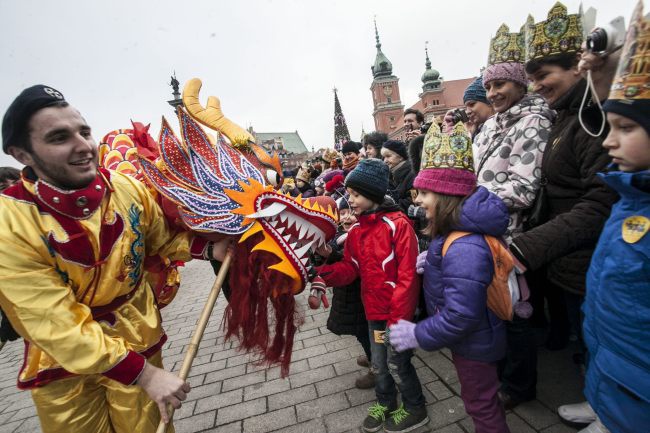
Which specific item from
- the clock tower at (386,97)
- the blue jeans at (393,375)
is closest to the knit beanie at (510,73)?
the blue jeans at (393,375)

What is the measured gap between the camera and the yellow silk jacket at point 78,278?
1.29 metres

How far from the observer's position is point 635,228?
1195mm

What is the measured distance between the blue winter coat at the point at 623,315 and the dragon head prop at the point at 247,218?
1.25 m

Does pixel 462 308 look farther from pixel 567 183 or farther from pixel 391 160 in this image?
pixel 391 160

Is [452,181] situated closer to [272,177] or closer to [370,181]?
[370,181]

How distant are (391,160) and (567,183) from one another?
7.65 ft

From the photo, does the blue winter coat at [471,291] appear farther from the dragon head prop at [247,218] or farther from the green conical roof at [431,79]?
the green conical roof at [431,79]

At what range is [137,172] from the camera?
2316 millimetres

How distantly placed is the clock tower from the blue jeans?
66.3 m

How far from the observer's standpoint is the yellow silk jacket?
129cm

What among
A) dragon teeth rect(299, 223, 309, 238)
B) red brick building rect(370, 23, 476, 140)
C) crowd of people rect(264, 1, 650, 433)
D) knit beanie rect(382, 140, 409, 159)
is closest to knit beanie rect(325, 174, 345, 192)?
knit beanie rect(382, 140, 409, 159)

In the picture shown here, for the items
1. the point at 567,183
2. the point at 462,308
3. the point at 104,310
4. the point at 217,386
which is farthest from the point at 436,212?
the point at 217,386

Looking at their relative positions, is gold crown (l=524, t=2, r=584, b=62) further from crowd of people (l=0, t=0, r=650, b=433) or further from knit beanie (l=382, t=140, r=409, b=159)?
knit beanie (l=382, t=140, r=409, b=159)

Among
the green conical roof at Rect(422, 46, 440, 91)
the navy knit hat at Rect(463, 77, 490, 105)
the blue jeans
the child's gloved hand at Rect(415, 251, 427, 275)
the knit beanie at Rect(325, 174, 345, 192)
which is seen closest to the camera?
the child's gloved hand at Rect(415, 251, 427, 275)
